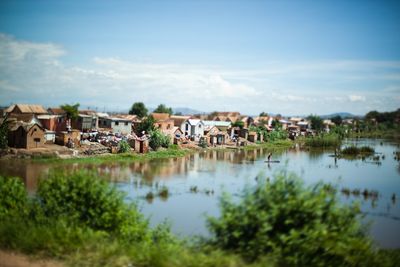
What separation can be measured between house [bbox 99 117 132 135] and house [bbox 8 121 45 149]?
15.6m

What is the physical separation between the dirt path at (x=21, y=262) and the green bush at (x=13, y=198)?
2128 mm

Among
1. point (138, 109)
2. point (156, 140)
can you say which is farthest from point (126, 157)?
point (138, 109)

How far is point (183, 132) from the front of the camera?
5678cm

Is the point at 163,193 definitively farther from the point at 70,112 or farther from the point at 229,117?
the point at 229,117

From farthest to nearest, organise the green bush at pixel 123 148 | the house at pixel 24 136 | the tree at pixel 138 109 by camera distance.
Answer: the tree at pixel 138 109 < the green bush at pixel 123 148 < the house at pixel 24 136

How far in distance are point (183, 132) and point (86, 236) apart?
45.3 m

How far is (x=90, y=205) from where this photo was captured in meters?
12.7

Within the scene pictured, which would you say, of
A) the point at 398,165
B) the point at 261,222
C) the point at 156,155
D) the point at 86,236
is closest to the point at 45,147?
the point at 156,155

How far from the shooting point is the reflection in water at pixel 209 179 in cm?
2050

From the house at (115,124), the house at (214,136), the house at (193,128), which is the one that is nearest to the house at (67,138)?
the house at (115,124)

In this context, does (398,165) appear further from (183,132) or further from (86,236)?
(86,236)

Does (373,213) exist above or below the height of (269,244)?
below

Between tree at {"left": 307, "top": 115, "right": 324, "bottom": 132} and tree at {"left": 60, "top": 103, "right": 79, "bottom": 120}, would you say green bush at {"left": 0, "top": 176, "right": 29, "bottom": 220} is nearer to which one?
tree at {"left": 60, "top": 103, "right": 79, "bottom": 120}

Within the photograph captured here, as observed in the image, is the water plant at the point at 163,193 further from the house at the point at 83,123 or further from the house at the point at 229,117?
the house at the point at 229,117
